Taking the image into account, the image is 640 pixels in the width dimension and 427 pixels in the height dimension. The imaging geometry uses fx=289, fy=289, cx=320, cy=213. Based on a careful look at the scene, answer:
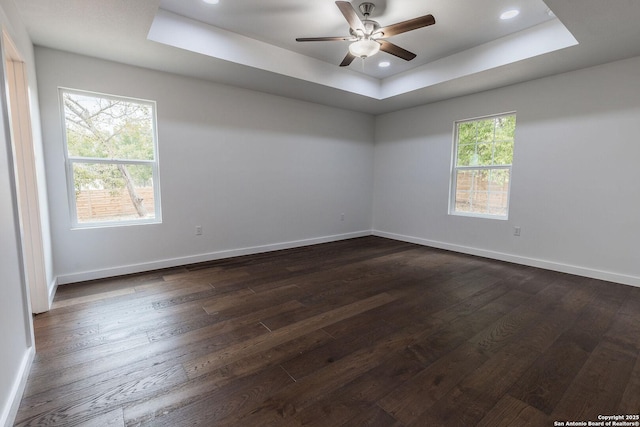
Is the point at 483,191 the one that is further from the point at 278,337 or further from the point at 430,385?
the point at 278,337

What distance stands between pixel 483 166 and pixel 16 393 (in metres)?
5.25

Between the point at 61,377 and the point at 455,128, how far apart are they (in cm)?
530

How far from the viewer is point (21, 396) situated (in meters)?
1.50

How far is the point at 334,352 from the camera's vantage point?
1.94 m

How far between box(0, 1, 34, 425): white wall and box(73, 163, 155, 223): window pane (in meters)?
1.65

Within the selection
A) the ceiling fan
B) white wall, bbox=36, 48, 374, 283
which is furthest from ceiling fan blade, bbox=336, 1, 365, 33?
white wall, bbox=36, 48, 374, 283

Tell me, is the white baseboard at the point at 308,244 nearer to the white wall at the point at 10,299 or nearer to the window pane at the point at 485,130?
the white wall at the point at 10,299

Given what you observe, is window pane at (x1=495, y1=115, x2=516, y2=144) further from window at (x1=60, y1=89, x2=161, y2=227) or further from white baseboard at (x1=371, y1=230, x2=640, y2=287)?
window at (x1=60, y1=89, x2=161, y2=227)

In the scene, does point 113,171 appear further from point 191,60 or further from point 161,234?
point 191,60

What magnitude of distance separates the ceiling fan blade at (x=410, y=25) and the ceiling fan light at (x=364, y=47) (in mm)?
137

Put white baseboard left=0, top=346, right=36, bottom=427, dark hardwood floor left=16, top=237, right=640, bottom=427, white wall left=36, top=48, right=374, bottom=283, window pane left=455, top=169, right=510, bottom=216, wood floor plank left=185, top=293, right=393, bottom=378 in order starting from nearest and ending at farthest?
white baseboard left=0, top=346, right=36, bottom=427, dark hardwood floor left=16, top=237, right=640, bottom=427, wood floor plank left=185, top=293, right=393, bottom=378, white wall left=36, top=48, right=374, bottom=283, window pane left=455, top=169, right=510, bottom=216

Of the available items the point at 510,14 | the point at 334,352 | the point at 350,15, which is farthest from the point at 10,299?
the point at 510,14

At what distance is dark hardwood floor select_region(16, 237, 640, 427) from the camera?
1.45 m

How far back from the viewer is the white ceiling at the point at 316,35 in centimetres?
237
